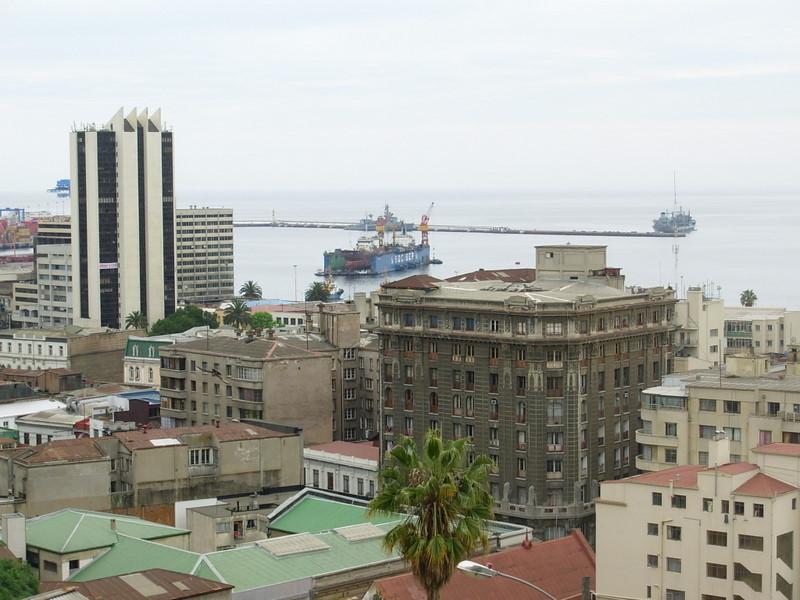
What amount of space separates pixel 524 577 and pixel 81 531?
17.7m

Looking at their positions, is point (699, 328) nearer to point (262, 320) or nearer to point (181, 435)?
point (181, 435)

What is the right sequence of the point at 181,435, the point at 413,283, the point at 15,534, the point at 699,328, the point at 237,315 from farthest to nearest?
the point at 237,315 < the point at 699,328 < the point at 413,283 < the point at 181,435 < the point at 15,534

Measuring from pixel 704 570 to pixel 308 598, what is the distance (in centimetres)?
1504

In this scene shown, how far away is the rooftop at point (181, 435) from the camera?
277 feet

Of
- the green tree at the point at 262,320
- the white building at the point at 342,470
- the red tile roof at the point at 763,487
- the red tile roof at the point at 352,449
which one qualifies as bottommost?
the white building at the point at 342,470

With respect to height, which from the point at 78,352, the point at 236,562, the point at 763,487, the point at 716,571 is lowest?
the point at 78,352

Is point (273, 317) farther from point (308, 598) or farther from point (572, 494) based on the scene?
point (308, 598)

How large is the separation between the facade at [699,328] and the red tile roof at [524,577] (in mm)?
52024

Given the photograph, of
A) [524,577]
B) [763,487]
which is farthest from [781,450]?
[524,577]

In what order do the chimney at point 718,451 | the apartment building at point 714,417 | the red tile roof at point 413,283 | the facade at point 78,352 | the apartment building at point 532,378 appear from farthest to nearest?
1. the facade at point 78,352
2. the red tile roof at point 413,283
3. the apartment building at point 532,378
4. the apartment building at point 714,417
5. the chimney at point 718,451

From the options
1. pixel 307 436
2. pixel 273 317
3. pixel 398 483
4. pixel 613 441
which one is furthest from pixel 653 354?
pixel 273 317

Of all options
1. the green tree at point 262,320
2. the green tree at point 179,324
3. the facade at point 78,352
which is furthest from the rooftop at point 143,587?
the green tree at point 179,324

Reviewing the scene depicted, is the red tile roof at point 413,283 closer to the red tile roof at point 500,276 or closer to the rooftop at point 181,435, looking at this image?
the red tile roof at point 500,276

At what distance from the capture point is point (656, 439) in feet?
278
